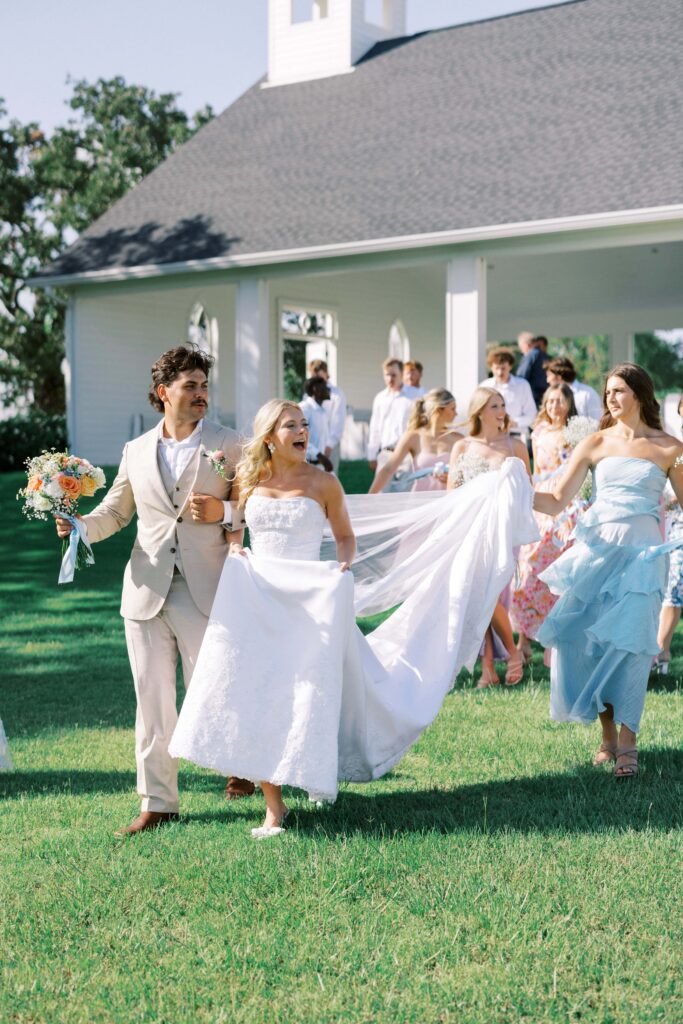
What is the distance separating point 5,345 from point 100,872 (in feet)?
118

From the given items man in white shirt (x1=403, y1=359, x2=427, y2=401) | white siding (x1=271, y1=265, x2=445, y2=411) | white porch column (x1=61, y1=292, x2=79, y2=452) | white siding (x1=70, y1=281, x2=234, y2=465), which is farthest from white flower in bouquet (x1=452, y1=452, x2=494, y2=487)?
white siding (x1=271, y1=265, x2=445, y2=411)

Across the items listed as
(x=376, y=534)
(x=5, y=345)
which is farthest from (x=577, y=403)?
(x=5, y=345)

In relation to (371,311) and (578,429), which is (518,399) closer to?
(578,429)

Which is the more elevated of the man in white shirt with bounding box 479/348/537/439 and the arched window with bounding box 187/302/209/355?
the arched window with bounding box 187/302/209/355

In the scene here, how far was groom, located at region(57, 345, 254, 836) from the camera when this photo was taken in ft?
19.7

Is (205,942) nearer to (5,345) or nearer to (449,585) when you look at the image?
(449,585)

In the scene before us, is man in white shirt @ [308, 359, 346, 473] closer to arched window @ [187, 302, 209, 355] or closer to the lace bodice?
arched window @ [187, 302, 209, 355]

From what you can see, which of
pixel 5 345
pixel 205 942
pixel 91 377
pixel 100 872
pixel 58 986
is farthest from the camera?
pixel 5 345

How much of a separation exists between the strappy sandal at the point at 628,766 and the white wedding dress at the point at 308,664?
92cm

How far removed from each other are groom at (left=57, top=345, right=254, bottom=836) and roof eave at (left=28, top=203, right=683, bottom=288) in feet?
37.7

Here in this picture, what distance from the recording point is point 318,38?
24.7m

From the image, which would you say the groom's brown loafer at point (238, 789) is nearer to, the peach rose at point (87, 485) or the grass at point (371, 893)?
the grass at point (371, 893)

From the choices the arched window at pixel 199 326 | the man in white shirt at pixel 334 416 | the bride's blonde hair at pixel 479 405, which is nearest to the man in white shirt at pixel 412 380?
the man in white shirt at pixel 334 416

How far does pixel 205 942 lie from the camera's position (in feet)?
15.1
